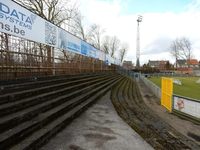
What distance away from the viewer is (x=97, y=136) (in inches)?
247

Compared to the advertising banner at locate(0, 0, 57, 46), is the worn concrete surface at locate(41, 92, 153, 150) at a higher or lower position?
lower

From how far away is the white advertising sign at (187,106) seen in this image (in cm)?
1184

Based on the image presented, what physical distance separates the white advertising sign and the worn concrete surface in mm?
5004

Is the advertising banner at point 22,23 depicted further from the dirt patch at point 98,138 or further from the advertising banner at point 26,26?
the dirt patch at point 98,138

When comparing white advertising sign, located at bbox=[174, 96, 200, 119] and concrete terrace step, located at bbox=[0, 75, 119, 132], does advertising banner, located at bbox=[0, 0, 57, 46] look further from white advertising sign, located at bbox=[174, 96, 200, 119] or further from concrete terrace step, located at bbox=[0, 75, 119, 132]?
white advertising sign, located at bbox=[174, 96, 200, 119]

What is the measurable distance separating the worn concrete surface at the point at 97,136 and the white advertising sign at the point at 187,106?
16.4 feet

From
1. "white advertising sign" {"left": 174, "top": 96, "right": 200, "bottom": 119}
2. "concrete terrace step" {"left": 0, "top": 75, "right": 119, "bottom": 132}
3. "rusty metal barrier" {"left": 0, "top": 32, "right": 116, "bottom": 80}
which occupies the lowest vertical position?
"white advertising sign" {"left": 174, "top": 96, "right": 200, "bottom": 119}

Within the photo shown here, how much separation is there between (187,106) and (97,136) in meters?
7.82

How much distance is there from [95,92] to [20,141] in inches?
307

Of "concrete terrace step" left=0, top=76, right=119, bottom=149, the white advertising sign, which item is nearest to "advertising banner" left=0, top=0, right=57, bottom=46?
"concrete terrace step" left=0, top=76, right=119, bottom=149

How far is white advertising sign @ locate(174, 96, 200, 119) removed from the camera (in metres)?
11.8

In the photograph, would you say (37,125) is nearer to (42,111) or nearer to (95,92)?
(42,111)

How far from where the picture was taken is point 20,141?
4.65 meters

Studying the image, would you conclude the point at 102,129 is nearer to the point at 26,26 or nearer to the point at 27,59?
the point at 26,26
